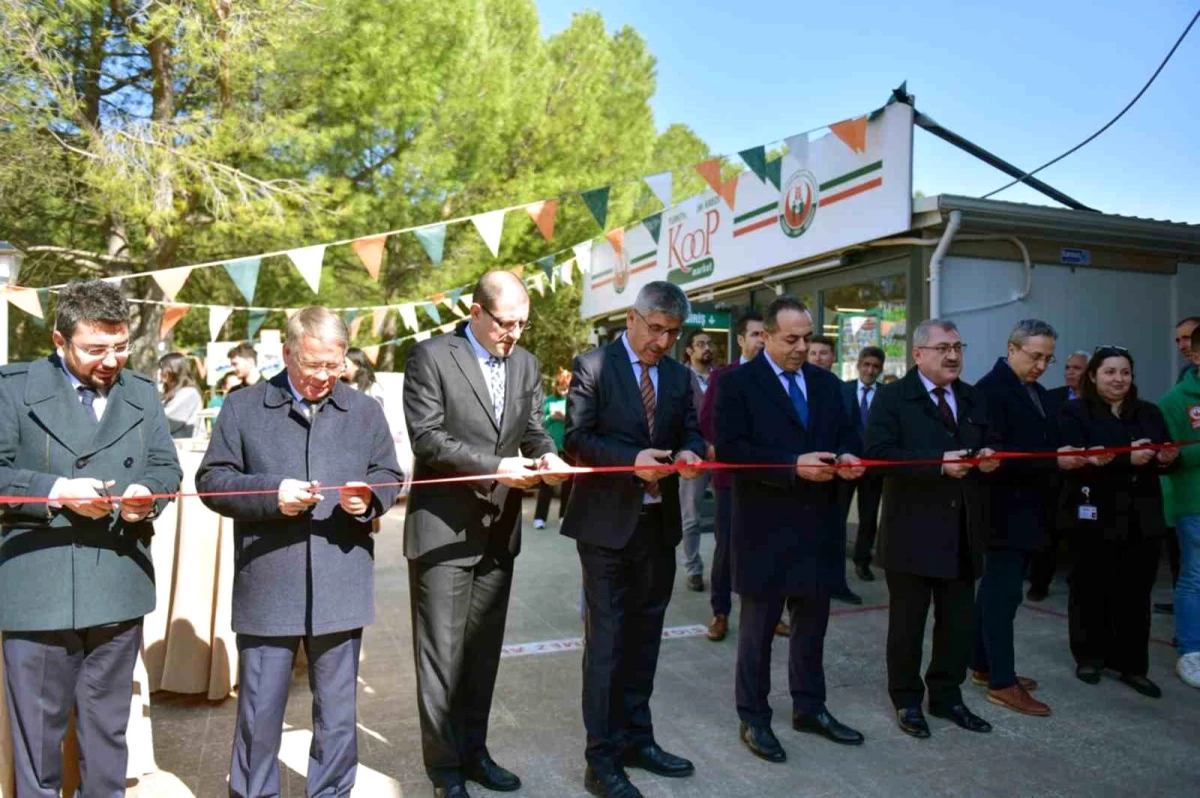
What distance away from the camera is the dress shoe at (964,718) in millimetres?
3947

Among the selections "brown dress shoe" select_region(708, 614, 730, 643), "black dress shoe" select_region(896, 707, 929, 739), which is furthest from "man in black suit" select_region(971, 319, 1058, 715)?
"brown dress shoe" select_region(708, 614, 730, 643)

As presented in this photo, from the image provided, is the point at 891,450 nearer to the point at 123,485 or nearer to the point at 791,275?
the point at 123,485

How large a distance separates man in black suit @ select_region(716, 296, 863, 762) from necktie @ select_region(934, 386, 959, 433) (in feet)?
1.59

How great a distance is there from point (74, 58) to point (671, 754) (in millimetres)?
15129

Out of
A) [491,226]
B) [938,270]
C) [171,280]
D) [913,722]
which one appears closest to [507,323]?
[913,722]

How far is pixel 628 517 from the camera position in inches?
132

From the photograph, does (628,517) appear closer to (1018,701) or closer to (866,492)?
(1018,701)

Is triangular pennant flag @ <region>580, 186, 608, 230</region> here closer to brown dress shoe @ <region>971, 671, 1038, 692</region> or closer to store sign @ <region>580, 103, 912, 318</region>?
store sign @ <region>580, 103, 912, 318</region>

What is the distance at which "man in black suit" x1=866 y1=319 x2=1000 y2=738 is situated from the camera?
392 centimetres

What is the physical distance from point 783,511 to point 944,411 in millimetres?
1008

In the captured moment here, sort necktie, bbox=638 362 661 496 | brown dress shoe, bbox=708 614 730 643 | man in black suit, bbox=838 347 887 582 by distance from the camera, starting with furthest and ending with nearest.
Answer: man in black suit, bbox=838 347 887 582 → brown dress shoe, bbox=708 614 730 643 → necktie, bbox=638 362 661 496

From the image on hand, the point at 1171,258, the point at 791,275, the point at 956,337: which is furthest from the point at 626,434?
the point at 1171,258

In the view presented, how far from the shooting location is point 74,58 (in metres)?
13.6

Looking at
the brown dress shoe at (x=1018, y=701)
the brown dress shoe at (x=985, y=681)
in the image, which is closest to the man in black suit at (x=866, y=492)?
the brown dress shoe at (x=985, y=681)
